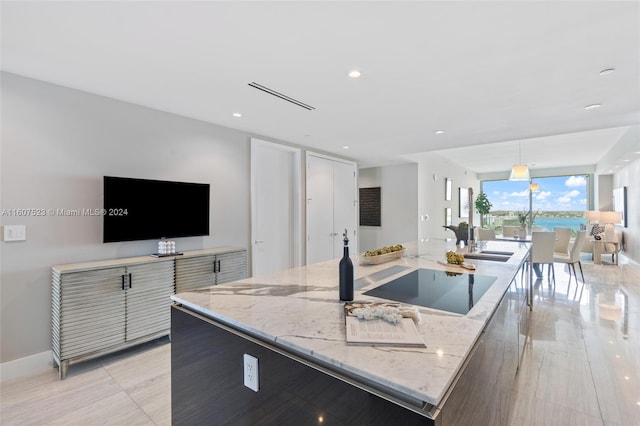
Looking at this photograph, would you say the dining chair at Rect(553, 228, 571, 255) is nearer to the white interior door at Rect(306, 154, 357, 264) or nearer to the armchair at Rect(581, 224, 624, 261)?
the armchair at Rect(581, 224, 624, 261)

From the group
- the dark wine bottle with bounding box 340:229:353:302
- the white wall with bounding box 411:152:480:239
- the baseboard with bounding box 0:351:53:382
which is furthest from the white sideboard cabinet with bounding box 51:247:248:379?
the white wall with bounding box 411:152:480:239

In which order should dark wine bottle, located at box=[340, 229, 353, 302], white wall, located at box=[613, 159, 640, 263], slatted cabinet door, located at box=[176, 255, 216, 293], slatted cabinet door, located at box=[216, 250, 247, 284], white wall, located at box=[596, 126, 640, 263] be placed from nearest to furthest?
dark wine bottle, located at box=[340, 229, 353, 302] < slatted cabinet door, located at box=[176, 255, 216, 293] < slatted cabinet door, located at box=[216, 250, 247, 284] < white wall, located at box=[596, 126, 640, 263] < white wall, located at box=[613, 159, 640, 263]

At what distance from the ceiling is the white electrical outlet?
1.70 meters

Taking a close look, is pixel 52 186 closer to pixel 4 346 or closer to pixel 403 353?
pixel 4 346

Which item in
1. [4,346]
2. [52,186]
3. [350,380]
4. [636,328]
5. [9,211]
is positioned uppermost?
[52,186]

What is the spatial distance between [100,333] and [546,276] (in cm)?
690

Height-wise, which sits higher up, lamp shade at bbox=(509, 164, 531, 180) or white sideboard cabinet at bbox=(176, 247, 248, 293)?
lamp shade at bbox=(509, 164, 531, 180)

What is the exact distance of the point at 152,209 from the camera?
3.05 meters

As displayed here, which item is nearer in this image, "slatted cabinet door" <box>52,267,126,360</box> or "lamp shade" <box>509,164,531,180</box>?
"slatted cabinet door" <box>52,267,126,360</box>

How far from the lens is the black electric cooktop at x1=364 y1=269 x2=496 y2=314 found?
4.56 feet

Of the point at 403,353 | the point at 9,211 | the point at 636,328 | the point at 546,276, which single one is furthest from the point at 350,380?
the point at 546,276

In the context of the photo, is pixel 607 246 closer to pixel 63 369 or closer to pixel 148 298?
pixel 148 298

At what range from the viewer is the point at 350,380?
0.86m

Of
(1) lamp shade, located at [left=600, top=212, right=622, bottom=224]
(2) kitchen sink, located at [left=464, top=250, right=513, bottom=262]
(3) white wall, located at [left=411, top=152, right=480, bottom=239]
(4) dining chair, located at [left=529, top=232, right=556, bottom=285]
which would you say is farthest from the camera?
(1) lamp shade, located at [left=600, top=212, right=622, bottom=224]
